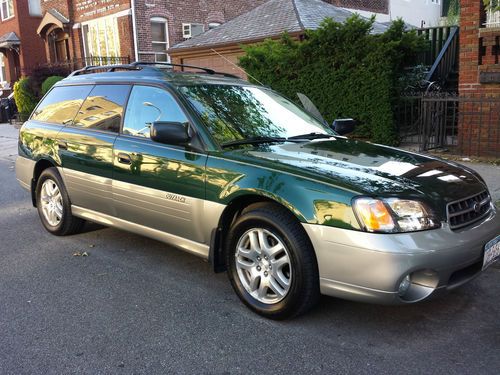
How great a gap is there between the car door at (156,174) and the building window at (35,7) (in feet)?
83.2

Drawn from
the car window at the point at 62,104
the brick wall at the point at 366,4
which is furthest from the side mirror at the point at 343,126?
the brick wall at the point at 366,4

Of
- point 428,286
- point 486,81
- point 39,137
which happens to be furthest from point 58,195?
point 486,81

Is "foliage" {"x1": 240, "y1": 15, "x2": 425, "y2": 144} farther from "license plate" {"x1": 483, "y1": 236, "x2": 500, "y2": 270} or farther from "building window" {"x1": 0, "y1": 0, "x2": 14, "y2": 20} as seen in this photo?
"building window" {"x1": 0, "y1": 0, "x2": 14, "y2": 20}

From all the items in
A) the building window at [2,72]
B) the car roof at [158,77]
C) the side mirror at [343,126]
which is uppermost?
the building window at [2,72]

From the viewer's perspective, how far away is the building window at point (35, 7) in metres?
26.5

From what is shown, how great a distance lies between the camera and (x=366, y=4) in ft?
86.0

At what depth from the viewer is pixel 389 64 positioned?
32.2 ft

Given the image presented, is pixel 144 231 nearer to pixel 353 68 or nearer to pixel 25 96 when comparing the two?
pixel 353 68

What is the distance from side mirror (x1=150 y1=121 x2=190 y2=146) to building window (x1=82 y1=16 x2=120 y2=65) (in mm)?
18405

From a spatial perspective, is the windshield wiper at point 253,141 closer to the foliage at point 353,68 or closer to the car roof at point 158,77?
the car roof at point 158,77

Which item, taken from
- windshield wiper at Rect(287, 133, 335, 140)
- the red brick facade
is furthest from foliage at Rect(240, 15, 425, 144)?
windshield wiper at Rect(287, 133, 335, 140)

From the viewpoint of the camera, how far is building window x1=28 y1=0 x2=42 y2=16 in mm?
26500

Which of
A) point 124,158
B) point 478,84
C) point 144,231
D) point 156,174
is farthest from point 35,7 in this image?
point 156,174

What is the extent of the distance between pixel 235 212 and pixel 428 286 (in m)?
1.48
